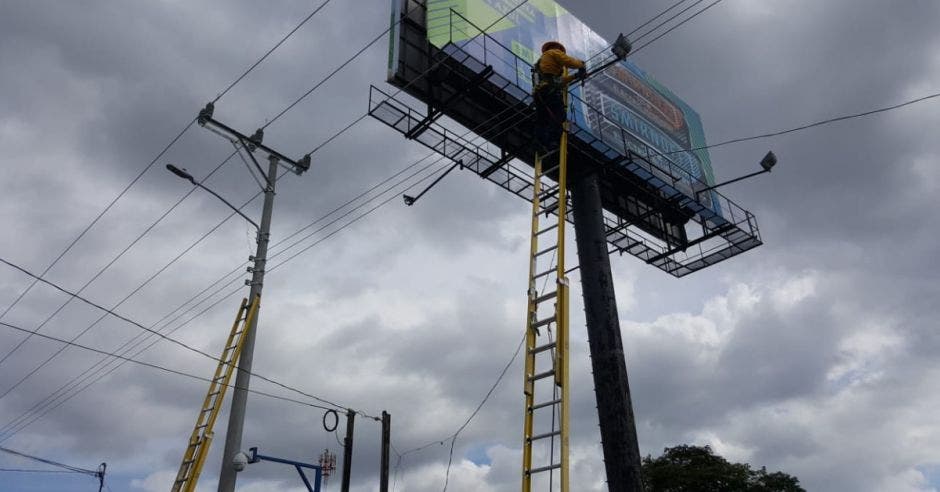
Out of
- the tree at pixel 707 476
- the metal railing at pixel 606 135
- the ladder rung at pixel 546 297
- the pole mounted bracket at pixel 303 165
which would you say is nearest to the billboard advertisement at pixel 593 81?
the metal railing at pixel 606 135

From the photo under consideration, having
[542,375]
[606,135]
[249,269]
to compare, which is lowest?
[542,375]

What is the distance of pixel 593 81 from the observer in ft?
73.0

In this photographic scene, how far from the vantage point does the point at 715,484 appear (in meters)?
37.1

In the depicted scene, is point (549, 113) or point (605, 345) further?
point (605, 345)

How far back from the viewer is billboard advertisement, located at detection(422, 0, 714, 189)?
61.9 feet

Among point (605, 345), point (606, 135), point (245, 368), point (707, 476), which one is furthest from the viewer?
point (707, 476)

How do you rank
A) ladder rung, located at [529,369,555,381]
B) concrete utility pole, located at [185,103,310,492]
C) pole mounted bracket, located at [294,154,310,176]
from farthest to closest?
pole mounted bracket, located at [294,154,310,176] → concrete utility pole, located at [185,103,310,492] → ladder rung, located at [529,369,555,381]

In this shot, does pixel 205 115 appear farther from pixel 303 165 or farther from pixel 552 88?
pixel 552 88

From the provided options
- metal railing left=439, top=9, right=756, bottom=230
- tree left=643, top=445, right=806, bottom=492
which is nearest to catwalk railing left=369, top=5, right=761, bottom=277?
metal railing left=439, top=9, right=756, bottom=230

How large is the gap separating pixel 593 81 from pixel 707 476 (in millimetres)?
24548

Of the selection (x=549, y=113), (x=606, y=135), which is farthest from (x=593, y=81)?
(x=549, y=113)

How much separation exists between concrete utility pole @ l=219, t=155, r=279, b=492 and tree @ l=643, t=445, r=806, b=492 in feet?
94.9

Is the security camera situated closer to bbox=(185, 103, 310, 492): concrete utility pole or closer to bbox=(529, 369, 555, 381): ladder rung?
bbox=(185, 103, 310, 492): concrete utility pole

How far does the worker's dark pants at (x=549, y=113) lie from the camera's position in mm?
12109
